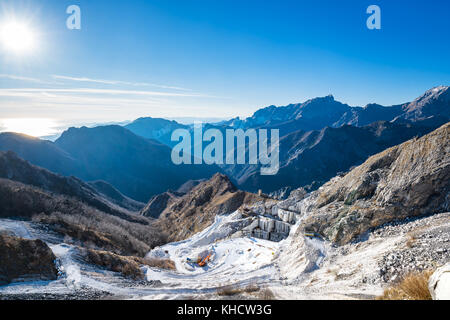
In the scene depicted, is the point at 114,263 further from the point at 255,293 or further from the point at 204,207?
the point at 204,207

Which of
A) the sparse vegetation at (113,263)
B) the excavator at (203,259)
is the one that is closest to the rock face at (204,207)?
the excavator at (203,259)

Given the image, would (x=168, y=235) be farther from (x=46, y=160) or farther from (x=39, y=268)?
(x=46, y=160)

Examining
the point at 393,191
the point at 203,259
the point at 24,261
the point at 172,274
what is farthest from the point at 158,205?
the point at 393,191

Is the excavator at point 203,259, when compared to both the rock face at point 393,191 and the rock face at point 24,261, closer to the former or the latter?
the rock face at point 393,191

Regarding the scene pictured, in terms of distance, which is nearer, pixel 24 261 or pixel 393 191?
pixel 24 261

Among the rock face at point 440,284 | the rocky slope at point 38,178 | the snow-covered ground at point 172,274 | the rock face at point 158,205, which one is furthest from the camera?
the rock face at point 158,205
